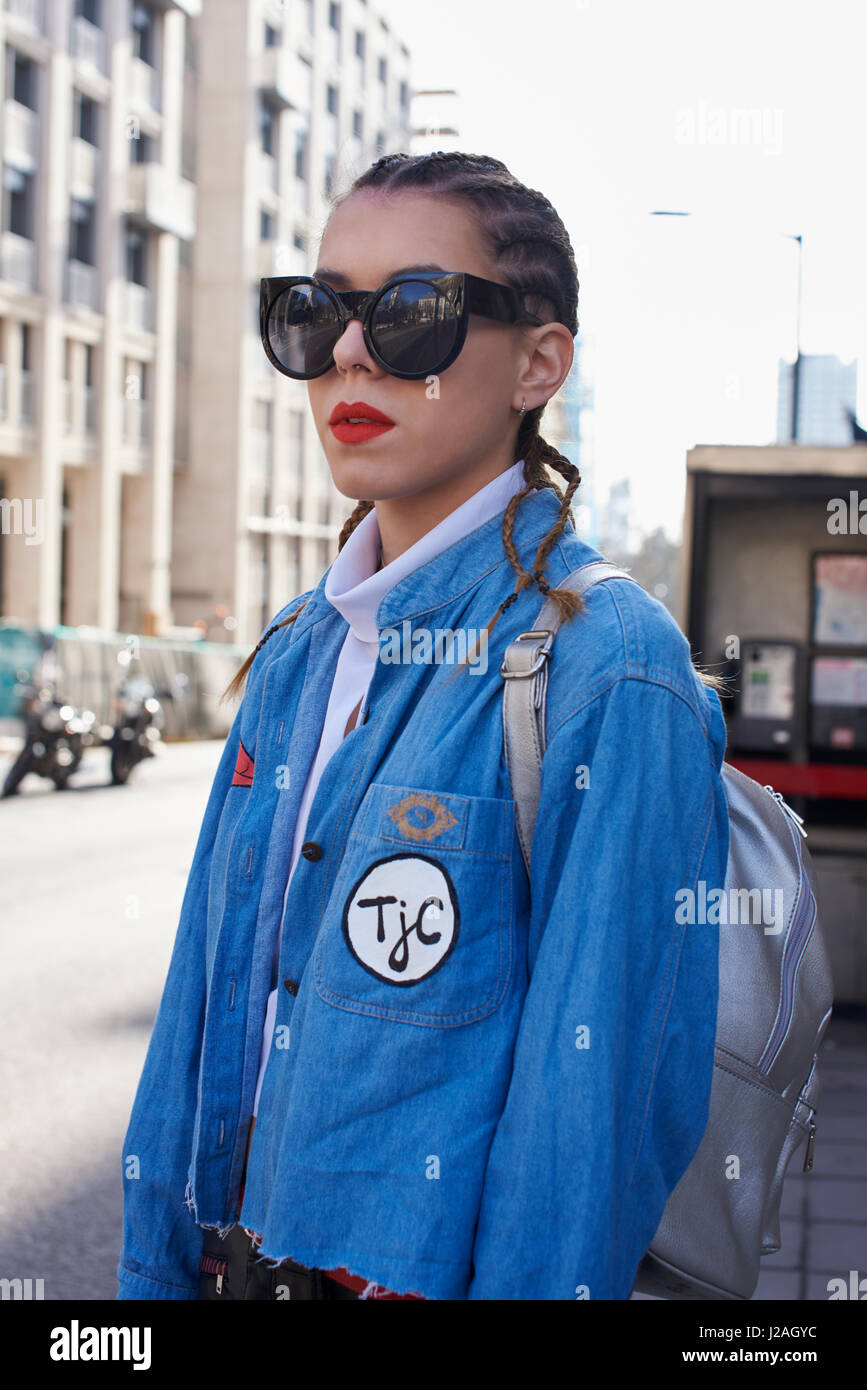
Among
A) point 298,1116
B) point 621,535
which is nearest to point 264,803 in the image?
point 298,1116

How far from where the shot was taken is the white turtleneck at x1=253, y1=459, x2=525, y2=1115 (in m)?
1.54

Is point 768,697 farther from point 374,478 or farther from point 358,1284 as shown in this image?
point 358,1284

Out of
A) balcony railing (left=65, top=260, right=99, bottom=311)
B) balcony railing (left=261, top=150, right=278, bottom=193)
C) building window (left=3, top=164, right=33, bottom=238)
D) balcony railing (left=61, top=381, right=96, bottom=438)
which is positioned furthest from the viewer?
balcony railing (left=261, top=150, right=278, bottom=193)

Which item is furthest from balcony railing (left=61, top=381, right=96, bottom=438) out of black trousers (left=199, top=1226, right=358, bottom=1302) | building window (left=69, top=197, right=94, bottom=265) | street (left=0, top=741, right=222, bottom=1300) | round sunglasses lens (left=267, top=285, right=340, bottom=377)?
black trousers (left=199, top=1226, right=358, bottom=1302)

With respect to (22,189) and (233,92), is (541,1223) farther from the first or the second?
(233,92)

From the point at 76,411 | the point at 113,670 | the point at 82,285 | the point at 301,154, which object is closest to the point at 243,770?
the point at 113,670

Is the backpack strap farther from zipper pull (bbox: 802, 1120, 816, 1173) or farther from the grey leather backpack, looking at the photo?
zipper pull (bbox: 802, 1120, 816, 1173)

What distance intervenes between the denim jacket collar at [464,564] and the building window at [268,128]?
3944 centimetres

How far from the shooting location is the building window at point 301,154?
40.2 metres

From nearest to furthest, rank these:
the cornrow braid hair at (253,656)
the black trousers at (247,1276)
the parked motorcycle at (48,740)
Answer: the black trousers at (247,1276) → the cornrow braid hair at (253,656) → the parked motorcycle at (48,740)

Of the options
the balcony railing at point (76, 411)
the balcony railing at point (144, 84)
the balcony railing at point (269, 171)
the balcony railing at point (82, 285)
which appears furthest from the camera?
the balcony railing at point (269, 171)

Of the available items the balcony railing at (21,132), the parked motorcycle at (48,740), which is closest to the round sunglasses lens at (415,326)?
the parked motorcycle at (48,740)

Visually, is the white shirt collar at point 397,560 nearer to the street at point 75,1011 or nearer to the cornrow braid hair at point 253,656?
the cornrow braid hair at point 253,656
